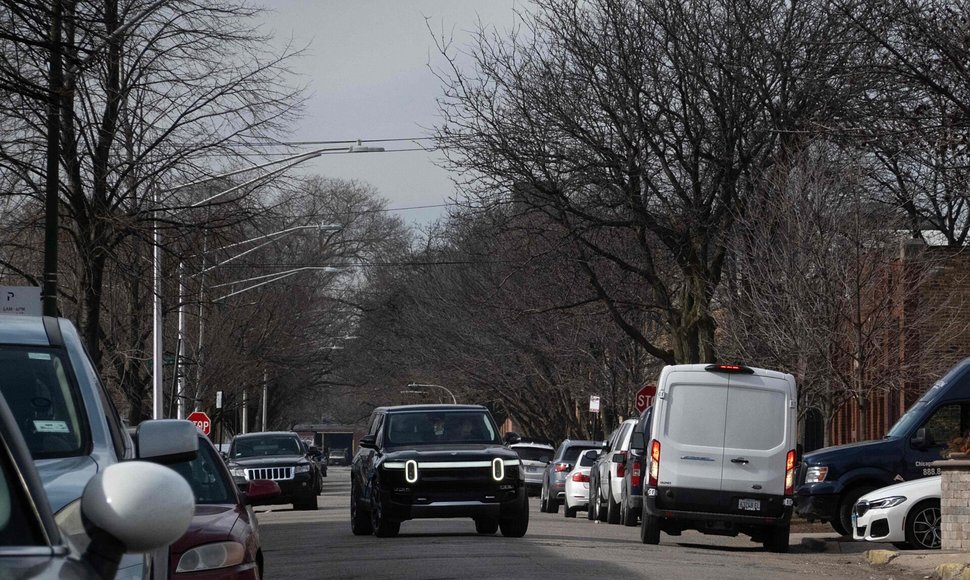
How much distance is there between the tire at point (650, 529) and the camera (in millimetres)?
19547

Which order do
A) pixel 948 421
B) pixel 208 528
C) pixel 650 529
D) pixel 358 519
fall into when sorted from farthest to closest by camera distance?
pixel 948 421, pixel 358 519, pixel 650 529, pixel 208 528

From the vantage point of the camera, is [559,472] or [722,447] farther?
[559,472]

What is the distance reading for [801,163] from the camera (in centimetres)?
2847

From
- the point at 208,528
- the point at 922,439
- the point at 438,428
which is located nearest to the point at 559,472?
the point at 922,439

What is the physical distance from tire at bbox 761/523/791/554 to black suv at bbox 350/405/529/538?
10.0ft

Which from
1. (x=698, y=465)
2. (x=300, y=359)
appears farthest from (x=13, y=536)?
(x=300, y=359)

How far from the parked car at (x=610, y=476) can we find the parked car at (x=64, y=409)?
18.5 meters

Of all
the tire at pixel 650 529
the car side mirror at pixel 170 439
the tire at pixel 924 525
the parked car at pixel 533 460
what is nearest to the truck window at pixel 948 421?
the tire at pixel 924 525

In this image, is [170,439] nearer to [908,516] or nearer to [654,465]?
[654,465]

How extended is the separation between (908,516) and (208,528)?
39.6 feet

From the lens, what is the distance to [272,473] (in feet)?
103

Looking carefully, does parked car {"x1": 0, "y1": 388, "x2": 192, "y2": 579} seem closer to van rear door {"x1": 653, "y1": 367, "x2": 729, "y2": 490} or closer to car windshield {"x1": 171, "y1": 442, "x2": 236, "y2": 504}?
car windshield {"x1": 171, "y1": 442, "x2": 236, "y2": 504}

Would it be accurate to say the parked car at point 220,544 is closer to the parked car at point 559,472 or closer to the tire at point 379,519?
the tire at point 379,519

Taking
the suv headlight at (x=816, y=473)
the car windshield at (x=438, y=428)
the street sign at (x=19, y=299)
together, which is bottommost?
the suv headlight at (x=816, y=473)
